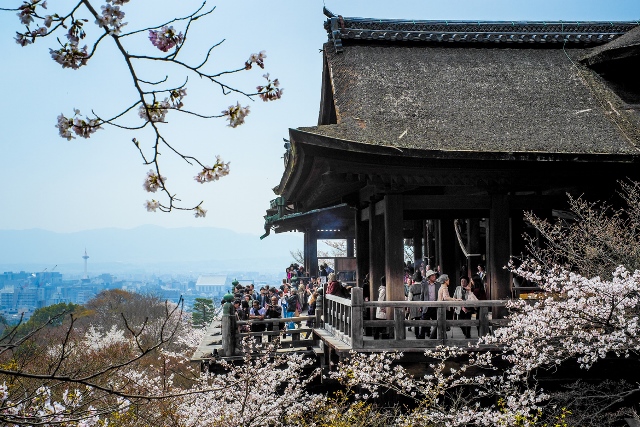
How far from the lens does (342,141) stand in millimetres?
11625

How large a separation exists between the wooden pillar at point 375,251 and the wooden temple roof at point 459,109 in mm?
775

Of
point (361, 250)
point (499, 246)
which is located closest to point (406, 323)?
point (499, 246)

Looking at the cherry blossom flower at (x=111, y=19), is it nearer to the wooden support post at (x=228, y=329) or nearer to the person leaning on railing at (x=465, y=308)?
the person leaning on railing at (x=465, y=308)

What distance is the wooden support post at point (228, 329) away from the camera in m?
15.3

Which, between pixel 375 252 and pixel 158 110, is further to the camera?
pixel 375 252

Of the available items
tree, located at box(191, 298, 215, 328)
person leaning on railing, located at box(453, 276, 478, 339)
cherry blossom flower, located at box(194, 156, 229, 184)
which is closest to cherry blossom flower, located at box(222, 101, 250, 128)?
cherry blossom flower, located at box(194, 156, 229, 184)

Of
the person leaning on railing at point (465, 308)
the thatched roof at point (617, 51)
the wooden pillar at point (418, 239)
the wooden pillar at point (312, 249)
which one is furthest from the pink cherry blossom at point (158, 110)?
the wooden pillar at point (312, 249)

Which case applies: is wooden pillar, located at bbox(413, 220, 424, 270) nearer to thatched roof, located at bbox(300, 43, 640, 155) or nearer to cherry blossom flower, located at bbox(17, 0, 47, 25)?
thatched roof, located at bbox(300, 43, 640, 155)

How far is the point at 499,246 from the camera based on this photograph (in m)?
12.8

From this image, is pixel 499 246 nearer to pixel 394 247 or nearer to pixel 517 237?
pixel 394 247

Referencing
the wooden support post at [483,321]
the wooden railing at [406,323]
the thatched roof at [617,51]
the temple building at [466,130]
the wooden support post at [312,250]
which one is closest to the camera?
the wooden railing at [406,323]

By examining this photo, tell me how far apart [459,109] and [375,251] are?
120 inches

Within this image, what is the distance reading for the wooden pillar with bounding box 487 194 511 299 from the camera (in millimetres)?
12758

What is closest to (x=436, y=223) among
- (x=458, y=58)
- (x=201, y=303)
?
(x=458, y=58)
